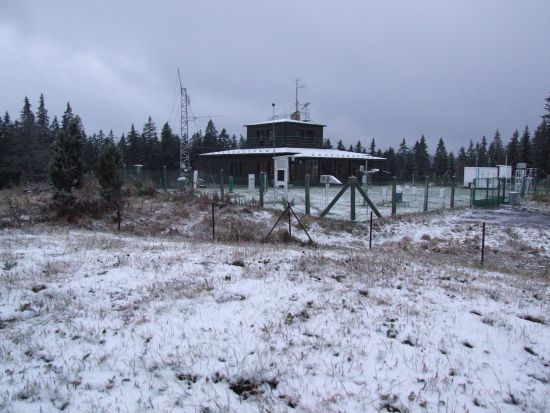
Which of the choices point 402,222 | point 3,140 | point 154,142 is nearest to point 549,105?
point 402,222

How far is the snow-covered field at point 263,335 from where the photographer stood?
12.7ft

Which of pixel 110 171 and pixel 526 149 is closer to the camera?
pixel 110 171

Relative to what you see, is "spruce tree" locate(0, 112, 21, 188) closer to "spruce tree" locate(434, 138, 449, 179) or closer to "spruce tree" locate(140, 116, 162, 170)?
"spruce tree" locate(140, 116, 162, 170)

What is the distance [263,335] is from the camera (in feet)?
16.4

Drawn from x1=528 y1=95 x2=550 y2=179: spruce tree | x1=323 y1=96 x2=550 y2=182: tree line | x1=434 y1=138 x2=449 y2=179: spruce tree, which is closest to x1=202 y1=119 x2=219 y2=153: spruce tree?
x1=323 y1=96 x2=550 y2=182: tree line

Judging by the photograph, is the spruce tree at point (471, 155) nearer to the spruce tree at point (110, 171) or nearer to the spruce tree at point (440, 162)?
the spruce tree at point (440, 162)

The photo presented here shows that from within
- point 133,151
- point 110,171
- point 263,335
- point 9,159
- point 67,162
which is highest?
point 133,151

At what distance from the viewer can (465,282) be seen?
7.97m

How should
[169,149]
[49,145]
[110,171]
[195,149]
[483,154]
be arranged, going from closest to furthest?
1. [110,171]
2. [49,145]
3. [169,149]
4. [195,149]
5. [483,154]

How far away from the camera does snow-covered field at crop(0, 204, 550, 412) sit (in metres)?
3.86

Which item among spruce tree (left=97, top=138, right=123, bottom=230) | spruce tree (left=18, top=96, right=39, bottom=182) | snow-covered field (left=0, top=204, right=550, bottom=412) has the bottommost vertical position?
snow-covered field (left=0, top=204, right=550, bottom=412)

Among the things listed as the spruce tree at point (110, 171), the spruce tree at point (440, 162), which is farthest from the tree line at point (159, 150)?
the spruce tree at point (110, 171)

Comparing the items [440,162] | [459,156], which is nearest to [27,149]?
[440,162]

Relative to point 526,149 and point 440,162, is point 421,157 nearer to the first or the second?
point 440,162
